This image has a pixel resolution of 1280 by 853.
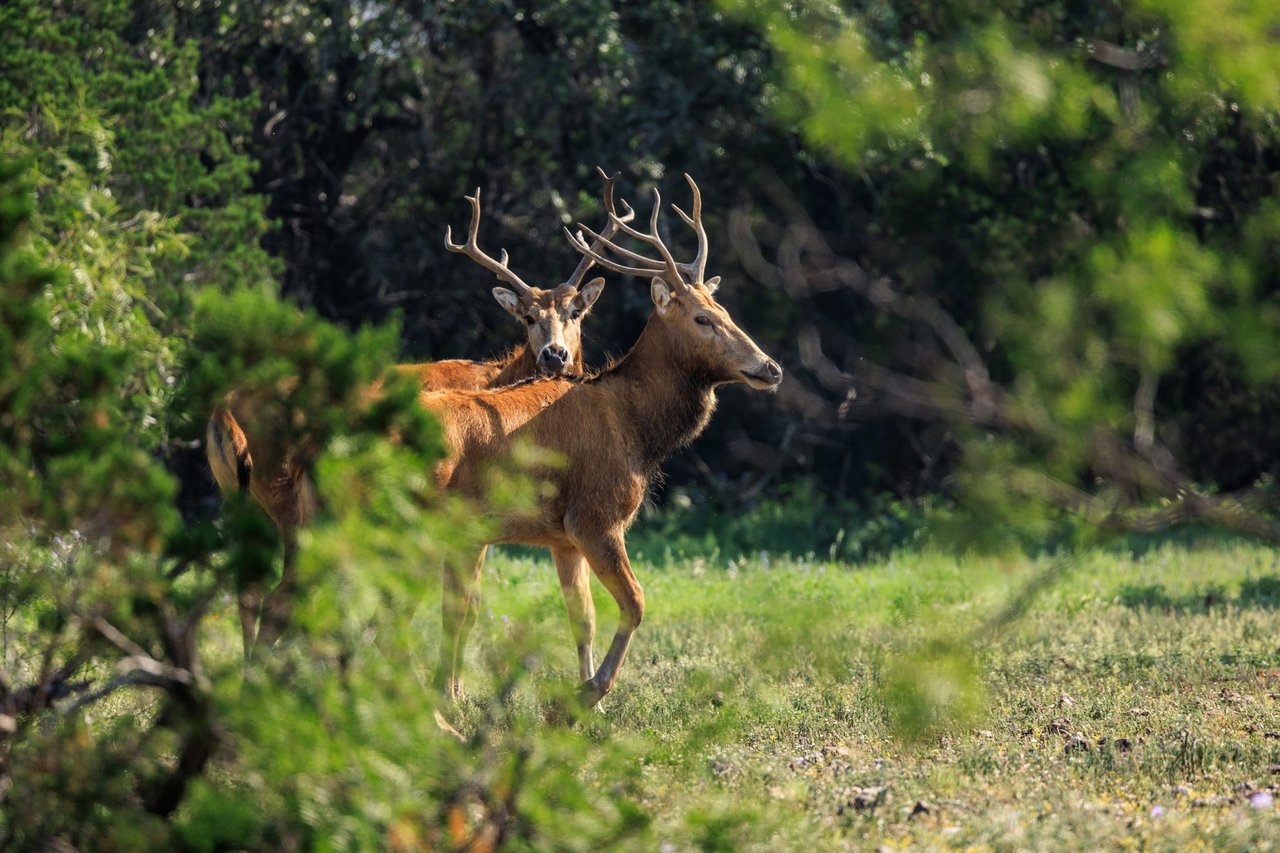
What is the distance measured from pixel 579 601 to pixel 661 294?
5.85 ft

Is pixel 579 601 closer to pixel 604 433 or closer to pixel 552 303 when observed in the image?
pixel 604 433

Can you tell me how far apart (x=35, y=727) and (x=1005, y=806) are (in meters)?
3.49

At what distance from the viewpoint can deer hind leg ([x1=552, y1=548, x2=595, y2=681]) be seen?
29.6ft

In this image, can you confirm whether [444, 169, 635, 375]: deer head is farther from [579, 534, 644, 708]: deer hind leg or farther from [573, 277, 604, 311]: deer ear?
[579, 534, 644, 708]: deer hind leg

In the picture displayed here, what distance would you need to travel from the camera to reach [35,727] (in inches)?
229

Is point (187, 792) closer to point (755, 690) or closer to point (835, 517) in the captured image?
point (755, 690)

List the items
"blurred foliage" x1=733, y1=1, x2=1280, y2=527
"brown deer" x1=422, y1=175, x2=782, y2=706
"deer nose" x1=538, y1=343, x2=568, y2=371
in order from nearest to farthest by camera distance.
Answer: "blurred foliage" x1=733, y1=1, x2=1280, y2=527, "brown deer" x1=422, y1=175, x2=782, y2=706, "deer nose" x1=538, y1=343, x2=568, y2=371

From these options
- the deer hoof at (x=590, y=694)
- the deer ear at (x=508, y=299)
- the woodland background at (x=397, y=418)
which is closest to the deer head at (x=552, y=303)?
the deer ear at (x=508, y=299)

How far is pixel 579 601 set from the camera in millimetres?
9117

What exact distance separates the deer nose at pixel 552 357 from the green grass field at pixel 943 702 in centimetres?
156

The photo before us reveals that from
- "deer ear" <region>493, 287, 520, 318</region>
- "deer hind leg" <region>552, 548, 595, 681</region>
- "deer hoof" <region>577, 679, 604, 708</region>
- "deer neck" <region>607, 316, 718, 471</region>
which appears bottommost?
"deer ear" <region>493, 287, 520, 318</region>

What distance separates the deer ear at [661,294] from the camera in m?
9.37

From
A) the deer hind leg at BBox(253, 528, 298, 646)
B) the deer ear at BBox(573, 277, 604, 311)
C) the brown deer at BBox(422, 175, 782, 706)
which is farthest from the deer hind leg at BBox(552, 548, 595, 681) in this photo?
the deer ear at BBox(573, 277, 604, 311)

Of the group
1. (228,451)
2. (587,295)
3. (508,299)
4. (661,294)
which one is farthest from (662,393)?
(508,299)
